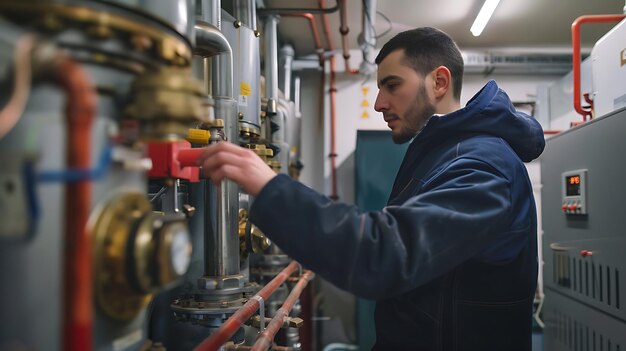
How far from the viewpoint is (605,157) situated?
157 centimetres

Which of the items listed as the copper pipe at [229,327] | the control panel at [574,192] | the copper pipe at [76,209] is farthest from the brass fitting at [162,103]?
the control panel at [574,192]

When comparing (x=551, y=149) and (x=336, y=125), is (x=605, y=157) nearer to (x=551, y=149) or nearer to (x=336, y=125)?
→ (x=551, y=149)

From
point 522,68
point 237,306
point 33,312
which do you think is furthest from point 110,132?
point 522,68

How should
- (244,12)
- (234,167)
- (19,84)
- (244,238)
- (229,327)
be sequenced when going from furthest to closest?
(244,12)
(244,238)
(229,327)
(234,167)
(19,84)

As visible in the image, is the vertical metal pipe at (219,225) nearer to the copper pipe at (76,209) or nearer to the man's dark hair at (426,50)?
the man's dark hair at (426,50)

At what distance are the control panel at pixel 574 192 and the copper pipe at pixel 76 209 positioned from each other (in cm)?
180

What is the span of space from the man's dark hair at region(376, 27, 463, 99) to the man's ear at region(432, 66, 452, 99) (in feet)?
0.07

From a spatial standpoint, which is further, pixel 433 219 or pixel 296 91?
pixel 296 91

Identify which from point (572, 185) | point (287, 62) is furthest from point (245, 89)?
point (287, 62)

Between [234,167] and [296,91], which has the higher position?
[296,91]

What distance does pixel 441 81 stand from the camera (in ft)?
4.05

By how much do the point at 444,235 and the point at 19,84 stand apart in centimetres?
65

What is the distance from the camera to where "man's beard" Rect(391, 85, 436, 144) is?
122cm

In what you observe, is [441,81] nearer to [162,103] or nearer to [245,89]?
[245,89]
